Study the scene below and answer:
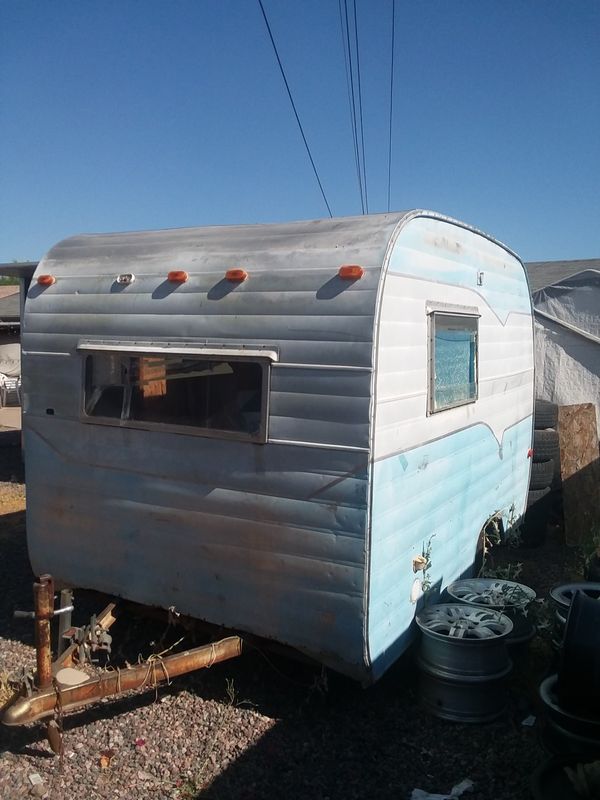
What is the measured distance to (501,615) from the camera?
15.6ft

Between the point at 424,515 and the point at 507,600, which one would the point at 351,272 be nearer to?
the point at 424,515

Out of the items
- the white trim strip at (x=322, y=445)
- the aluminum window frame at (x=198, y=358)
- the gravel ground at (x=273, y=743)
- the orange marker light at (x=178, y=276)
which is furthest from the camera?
the orange marker light at (x=178, y=276)

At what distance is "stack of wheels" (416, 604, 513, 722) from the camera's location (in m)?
4.27

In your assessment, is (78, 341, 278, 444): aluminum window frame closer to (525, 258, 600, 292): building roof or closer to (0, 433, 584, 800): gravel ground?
(0, 433, 584, 800): gravel ground

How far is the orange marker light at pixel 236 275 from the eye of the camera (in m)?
4.33

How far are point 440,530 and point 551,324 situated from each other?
6.93 m

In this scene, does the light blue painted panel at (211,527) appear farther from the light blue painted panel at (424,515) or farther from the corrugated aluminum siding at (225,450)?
the light blue painted panel at (424,515)

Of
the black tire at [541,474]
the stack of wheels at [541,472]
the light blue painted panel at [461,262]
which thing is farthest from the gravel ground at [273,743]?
the black tire at [541,474]

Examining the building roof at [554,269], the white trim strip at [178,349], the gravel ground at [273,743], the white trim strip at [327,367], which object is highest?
the building roof at [554,269]

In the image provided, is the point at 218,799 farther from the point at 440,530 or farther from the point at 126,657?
the point at 440,530

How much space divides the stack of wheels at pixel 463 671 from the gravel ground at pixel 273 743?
94mm

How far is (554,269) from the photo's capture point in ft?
50.1

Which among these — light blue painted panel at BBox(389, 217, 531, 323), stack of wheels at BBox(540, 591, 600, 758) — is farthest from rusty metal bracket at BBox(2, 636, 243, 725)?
light blue painted panel at BBox(389, 217, 531, 323)

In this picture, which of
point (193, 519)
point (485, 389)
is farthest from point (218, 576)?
point (485, 389)
